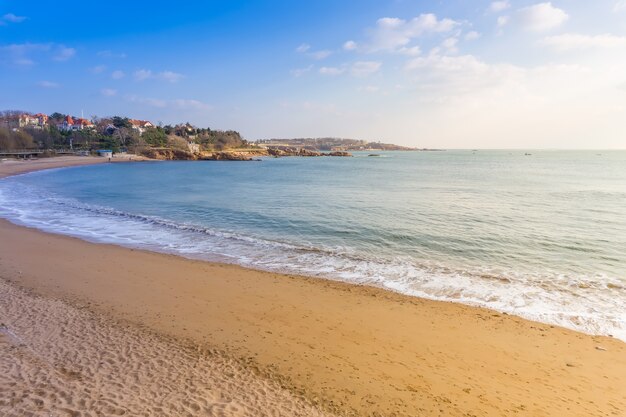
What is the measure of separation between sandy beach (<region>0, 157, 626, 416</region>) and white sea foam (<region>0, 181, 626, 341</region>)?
2.89ft

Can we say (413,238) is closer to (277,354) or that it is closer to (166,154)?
(277,354)

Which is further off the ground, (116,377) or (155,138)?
(155,138)

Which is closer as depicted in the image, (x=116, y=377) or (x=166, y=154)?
(x=116, y=377)

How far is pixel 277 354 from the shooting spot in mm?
6301

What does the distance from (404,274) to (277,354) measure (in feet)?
20.3

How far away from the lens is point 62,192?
32.2m

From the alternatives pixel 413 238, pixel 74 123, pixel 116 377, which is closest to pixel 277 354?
pixel 116 377

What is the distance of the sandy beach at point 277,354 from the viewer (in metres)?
4.95

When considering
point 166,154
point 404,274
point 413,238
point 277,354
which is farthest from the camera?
point 166,154

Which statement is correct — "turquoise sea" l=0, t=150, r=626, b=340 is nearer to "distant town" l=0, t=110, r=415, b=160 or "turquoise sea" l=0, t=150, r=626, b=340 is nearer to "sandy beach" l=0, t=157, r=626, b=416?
"sandy beach" l=0, t=157, r=626, b=416

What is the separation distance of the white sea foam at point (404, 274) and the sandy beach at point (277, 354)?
2.89ft

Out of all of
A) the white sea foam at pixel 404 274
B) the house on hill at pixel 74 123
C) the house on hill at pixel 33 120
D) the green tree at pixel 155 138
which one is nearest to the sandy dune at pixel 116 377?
the white sea foam at pixel 404 274

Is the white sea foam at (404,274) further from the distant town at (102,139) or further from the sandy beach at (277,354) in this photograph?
the distant town at (102,139)

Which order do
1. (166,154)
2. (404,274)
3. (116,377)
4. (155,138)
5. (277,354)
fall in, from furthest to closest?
1. (155,138)
2. (166,154)
3. (404,274)
4. (277,354)
5. (116,377)
